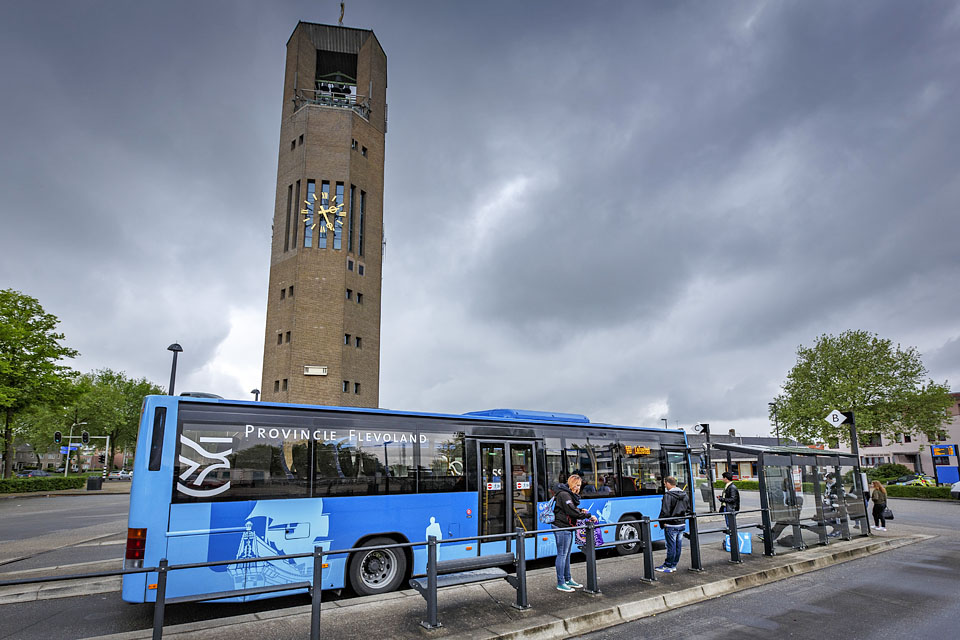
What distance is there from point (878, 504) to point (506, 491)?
→ 12746 mm

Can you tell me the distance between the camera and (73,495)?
36.8 metres

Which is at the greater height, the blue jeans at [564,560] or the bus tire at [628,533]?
the blue jeans at [564,560]

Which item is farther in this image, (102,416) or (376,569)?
(102,416)

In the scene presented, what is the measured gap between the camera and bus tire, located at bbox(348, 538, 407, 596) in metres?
8.42

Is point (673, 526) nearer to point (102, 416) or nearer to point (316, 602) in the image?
point (316, 602)

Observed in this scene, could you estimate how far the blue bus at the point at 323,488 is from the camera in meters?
7.30

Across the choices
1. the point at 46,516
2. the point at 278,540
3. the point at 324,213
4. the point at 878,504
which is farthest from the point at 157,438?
the point at 324,213

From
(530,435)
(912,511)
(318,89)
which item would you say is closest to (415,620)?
(530,435)

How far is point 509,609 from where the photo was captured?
282 inches

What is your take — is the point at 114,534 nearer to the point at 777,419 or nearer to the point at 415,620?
the point at 415,620

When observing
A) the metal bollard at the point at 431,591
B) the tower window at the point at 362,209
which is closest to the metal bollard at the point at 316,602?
the metal bollard at the point at 431,591

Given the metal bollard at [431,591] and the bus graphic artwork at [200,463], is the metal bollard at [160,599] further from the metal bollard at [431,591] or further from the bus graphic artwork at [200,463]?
the metal bollard at [431,591]

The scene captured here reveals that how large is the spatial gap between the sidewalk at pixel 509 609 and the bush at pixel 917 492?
1162 inches

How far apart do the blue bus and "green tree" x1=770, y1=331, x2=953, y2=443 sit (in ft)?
122
